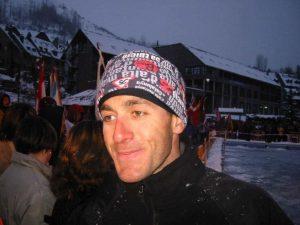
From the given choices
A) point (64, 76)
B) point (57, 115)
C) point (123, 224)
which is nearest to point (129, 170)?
point (123, 224)

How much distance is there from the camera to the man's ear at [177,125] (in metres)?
2.09

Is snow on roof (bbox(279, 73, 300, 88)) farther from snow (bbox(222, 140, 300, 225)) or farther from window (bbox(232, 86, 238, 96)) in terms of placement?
snow (bbox(222, 140, 300, 225))

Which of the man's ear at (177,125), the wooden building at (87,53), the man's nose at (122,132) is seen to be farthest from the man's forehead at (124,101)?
the wooden building at (87,53)

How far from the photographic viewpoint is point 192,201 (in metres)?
1.82

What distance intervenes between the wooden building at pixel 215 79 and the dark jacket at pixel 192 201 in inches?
1737

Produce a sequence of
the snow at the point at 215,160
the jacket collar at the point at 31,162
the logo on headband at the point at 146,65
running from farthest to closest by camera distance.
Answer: the snow at the point at 215,160
the jacket collar at the point at 31,162
the logo on headband at the point at 146,65

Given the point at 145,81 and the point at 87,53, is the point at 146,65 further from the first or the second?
the point at 87,53

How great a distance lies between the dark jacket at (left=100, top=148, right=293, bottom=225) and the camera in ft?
5.75

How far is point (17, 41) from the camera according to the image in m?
61.0

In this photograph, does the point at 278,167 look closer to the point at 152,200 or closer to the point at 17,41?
the point at 152,200

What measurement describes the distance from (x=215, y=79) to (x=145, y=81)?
167 ft

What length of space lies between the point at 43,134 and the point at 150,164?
2016 millimetres

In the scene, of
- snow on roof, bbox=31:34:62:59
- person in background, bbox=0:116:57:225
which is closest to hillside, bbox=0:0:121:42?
snow on roof, bbox=31:34:62:59

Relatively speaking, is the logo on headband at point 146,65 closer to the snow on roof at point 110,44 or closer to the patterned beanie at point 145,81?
the patterned beanie at point 145,81
